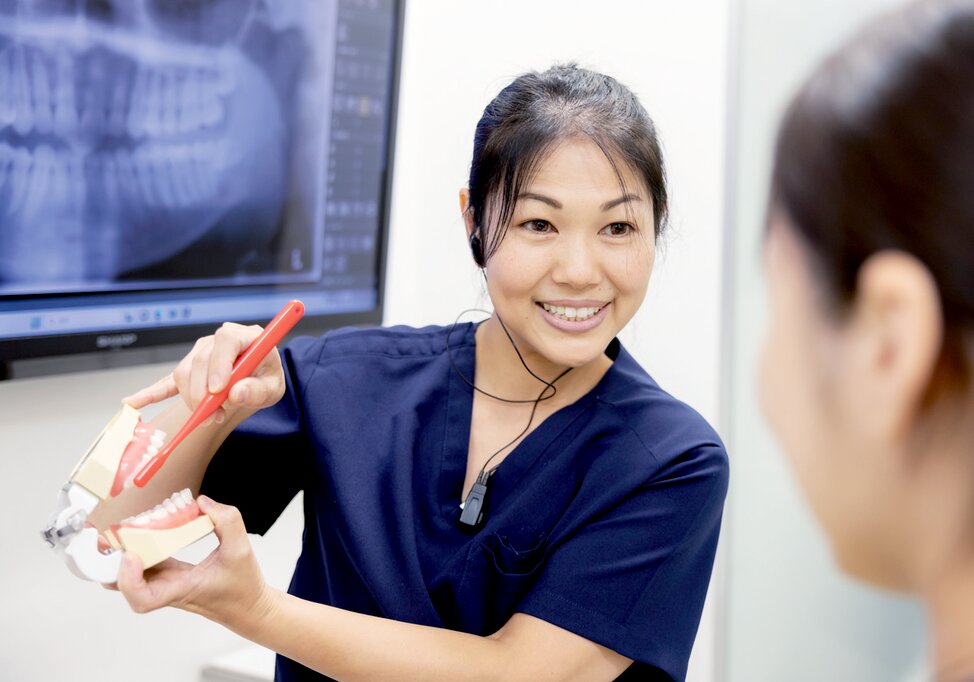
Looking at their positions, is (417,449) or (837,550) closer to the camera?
(837,550)

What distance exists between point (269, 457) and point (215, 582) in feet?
1.00

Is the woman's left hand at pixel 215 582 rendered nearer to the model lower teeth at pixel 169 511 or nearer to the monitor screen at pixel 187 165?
the model lower teeth at pixel 169 511

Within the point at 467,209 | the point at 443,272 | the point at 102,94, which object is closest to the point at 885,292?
the point at 467,209

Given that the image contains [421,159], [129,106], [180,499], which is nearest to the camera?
[180,499]

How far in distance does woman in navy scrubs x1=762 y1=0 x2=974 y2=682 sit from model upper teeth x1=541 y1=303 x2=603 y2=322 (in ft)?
2.05

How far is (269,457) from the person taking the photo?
1.21 m

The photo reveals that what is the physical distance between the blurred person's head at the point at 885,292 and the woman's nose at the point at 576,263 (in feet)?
1.91

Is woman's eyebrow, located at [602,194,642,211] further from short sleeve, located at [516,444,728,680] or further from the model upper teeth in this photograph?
short sleeve, located at [516,444,728,680]

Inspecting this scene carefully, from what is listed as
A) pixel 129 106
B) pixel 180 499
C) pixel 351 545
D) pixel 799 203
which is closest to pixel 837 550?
pixel 799 203

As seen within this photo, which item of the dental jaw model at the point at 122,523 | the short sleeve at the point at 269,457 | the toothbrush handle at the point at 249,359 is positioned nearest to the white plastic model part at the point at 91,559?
the dental jaw model at the point at 122,523

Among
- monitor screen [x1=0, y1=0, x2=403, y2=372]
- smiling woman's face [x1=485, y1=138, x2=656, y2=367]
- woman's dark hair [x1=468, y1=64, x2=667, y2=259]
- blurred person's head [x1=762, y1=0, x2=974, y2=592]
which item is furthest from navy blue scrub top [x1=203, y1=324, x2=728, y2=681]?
blurred person's head [x1=762, y1=0, x2=974, y2=592]

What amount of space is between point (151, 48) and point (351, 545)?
0.71m

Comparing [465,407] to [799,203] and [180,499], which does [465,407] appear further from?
[799,203]

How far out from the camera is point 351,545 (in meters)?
1.19
